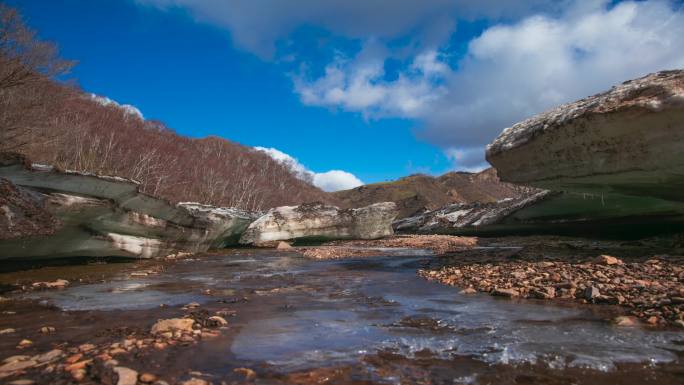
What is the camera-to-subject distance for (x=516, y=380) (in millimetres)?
3475

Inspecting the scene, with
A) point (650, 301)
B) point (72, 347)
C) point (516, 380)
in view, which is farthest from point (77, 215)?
point (650, 301)

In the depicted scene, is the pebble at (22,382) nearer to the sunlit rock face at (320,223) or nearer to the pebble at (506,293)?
the pebble at (506,293)

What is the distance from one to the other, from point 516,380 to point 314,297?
16.0 feet

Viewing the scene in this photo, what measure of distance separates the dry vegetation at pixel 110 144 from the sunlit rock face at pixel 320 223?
405 inches

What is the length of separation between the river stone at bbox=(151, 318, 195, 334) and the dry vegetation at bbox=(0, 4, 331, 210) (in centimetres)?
1411

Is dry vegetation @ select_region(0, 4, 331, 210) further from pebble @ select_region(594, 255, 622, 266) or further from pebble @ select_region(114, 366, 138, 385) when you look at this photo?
pebble @ select_region(594, 255, 622, 266)

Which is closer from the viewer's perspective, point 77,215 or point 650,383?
point 650,383

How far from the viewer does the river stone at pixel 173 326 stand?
491 cm

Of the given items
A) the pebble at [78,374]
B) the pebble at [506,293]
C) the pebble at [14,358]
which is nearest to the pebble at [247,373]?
the pebble at [78,374]

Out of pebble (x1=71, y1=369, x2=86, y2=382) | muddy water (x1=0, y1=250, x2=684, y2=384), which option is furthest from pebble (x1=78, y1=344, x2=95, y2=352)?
pebble (x1=71, y1=369, x2=86, y2=382)

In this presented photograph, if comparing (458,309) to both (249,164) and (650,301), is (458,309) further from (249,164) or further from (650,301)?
(249,164)

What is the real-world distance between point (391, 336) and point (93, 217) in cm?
1154

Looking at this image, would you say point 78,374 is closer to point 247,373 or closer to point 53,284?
point 247,373

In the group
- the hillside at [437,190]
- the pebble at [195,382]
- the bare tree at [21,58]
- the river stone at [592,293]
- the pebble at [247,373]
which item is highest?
the hillside at [437,190]
